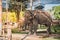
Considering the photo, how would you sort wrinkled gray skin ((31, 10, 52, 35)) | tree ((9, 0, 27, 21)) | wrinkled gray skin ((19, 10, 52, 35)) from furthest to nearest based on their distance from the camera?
tree ((9, 0, 27, 21))
wrinkled gray skin ((31, 10, 52, 35))
wrinkled gray skin ((19, 10, 52, 35))

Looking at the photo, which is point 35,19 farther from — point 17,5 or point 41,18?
point 17,5

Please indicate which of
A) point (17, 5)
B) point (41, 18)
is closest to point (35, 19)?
point (41, 18)

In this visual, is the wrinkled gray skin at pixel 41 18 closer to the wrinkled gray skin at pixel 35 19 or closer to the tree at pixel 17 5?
the wrinkled gray skin at pixel 35 19

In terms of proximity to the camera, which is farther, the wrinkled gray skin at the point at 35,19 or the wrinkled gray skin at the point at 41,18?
the wrinkled gray skin at the point at 41,18

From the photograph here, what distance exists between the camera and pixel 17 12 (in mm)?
14953

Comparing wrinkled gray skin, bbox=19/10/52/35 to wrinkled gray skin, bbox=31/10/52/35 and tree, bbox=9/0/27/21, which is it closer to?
wrinkled gray skin, bbox=31/10/52/35

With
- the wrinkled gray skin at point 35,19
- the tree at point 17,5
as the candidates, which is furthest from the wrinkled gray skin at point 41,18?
the tree at point 17,5

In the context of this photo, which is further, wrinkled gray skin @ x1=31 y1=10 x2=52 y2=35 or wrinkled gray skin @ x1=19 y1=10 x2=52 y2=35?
wrinkled gray skin @ x1=31 y1=10 x2=52 y2=35

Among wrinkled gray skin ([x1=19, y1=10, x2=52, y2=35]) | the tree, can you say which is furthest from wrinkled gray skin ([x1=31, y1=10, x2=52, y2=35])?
the tree

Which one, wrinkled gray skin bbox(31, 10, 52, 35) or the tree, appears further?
the tree

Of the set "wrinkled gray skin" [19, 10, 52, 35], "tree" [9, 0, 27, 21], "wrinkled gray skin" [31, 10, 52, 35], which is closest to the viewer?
"wrinkled gray skin" [19, 10, 52, 35]

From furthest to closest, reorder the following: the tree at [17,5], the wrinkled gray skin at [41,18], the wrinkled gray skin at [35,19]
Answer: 1. the tree at [17,5]
2. the wrinkled gray skin at [41,18]
3. the wrinkled gray skin at [35,19]

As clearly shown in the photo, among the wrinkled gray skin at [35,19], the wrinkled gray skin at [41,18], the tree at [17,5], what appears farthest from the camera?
the tree at [17,5]

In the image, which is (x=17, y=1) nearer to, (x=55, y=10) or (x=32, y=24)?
(x=55, y=10)
